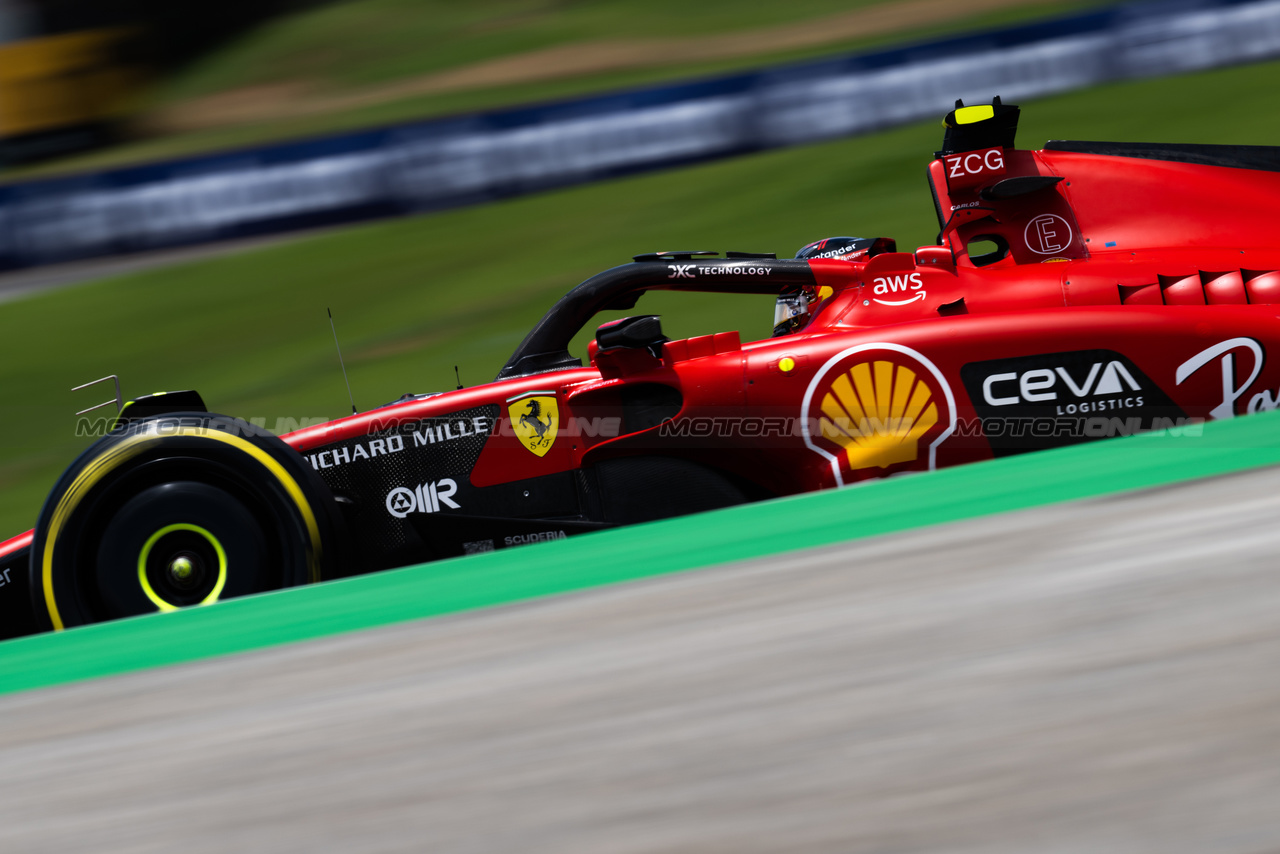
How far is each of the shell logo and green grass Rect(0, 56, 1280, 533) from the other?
508cm

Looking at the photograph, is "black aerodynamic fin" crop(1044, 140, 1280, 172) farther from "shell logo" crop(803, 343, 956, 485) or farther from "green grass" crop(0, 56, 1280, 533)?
"green grass" crop(0, 56, 1280, 533)

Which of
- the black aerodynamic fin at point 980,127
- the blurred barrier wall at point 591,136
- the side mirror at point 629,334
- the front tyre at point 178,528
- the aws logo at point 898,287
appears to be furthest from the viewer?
the blurred barrier wall at point 591,136

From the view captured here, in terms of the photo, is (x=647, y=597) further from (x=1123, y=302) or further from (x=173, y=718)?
(x=1123, y=302)

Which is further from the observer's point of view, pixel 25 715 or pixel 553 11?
pixel 553 11

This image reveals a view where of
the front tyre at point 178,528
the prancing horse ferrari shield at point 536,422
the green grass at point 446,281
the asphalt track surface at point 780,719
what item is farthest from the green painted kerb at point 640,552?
the green grass at point 446,281

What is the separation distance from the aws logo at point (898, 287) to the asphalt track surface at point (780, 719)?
6.63 feet

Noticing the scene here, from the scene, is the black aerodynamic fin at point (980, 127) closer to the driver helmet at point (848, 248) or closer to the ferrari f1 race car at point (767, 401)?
the ferrari f1 race car at point (767, 401)

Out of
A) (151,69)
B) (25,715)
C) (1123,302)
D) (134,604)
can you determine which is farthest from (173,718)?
(151,69)

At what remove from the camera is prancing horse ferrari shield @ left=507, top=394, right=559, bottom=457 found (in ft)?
13.3

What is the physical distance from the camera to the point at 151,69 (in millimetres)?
28047

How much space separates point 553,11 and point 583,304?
25.2 meters

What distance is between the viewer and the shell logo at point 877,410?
381 centimetres

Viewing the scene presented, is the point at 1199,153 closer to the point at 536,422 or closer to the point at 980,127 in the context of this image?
the point at 980,127

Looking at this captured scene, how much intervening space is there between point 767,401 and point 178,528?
204cm
